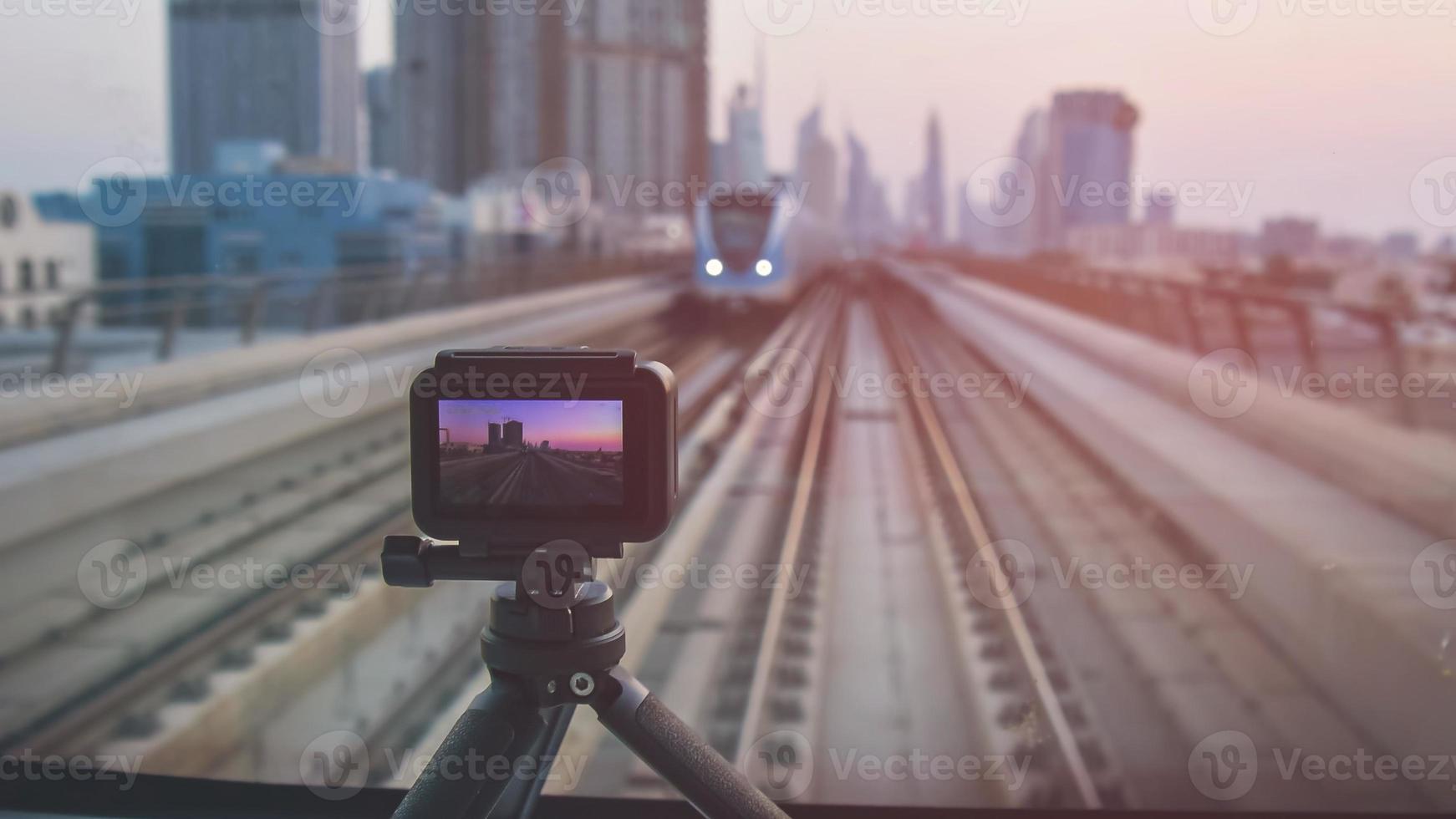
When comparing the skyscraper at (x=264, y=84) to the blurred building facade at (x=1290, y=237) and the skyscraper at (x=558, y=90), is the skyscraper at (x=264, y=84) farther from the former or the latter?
the blurred building facade at (x=1290, y=237)

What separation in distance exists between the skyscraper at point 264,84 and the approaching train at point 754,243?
3.58 ft

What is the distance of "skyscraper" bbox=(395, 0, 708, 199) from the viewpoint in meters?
3.20

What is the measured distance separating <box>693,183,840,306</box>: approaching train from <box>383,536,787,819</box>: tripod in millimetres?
2128

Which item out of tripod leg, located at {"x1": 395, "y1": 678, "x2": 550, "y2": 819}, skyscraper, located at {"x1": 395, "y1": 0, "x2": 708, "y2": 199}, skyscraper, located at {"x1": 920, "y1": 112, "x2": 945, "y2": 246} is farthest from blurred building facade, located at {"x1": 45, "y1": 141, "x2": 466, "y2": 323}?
tripod leg, located at {"x1": 395, "y1": 678, "x2": 550, "y2": 819}

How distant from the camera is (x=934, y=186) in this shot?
12.3ft

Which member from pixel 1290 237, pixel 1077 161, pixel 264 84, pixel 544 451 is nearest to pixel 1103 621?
pixel 1290 237

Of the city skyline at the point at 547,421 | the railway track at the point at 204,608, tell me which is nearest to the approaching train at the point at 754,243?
the railway track at the point at 204,608

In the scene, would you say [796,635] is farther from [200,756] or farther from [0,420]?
[0,420]

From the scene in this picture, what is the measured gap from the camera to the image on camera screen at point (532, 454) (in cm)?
125

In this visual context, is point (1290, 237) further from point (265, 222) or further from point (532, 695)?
point (265, 222)

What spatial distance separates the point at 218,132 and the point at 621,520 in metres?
2.77

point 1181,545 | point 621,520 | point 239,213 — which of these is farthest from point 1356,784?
point 239,213

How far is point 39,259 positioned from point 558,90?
194 cm

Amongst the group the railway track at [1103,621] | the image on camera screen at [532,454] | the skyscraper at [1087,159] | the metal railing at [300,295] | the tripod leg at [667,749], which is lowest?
the railway track at [1103,621]
